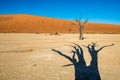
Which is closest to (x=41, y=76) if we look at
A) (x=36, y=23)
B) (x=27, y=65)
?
(x=27, y=65)

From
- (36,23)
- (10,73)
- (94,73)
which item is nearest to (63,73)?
(94,73)

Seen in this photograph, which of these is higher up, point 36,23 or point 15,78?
point 36,23

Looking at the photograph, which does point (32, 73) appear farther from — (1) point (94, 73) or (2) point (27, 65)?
(1) point (94, 73)

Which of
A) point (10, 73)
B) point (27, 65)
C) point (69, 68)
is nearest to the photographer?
point (10, 73)

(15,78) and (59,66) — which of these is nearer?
(15,78)

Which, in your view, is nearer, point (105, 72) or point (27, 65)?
point (105, 72)

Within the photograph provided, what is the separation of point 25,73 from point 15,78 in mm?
735

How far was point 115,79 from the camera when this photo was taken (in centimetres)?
675

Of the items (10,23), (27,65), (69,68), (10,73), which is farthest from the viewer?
(10,23)

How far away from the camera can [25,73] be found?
7.50 meters

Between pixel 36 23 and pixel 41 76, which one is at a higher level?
pixel 36 23

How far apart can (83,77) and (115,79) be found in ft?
4.49

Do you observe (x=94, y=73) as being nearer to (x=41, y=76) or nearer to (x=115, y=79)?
(x=115, y=79)

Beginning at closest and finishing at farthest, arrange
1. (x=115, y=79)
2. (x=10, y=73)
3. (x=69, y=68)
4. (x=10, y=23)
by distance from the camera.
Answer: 1. (x=115, y=79)
2. (x=10, y=73)
3. (x=69, y=68)
4. (x=10, y=23)
